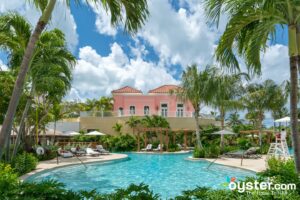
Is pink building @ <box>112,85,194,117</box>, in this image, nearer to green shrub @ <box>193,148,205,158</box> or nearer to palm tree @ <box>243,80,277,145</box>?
palm tree @ <box>243,80,277,145</box>

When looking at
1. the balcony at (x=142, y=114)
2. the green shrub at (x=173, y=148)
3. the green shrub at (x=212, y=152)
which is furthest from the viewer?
the balcony at (x=142, y=114)

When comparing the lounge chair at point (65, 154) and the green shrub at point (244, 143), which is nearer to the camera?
the lounge chair at point (65, 154)

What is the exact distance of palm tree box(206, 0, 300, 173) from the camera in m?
6.01

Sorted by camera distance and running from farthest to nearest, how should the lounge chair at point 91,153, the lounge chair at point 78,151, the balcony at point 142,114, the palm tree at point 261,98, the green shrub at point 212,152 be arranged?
the balcony at point 142,114, the palm tree at point 261,98, the lounge chair at point 91,153, the lounge chair at point 78,151, the green shrub at point 212,152

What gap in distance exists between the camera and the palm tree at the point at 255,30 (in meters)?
6.01

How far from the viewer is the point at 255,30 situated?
6.54 m

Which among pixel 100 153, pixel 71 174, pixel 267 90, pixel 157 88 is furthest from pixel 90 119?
pixel 71 174

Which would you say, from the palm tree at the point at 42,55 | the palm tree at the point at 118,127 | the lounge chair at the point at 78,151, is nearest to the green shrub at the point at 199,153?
the lounge chair at the point at 78,151

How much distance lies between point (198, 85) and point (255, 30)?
1773cm

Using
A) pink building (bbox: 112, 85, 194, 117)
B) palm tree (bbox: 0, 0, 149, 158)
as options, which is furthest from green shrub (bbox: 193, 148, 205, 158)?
pink building (bbox: 112, 85, 194, 117)

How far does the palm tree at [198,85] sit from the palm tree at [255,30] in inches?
652

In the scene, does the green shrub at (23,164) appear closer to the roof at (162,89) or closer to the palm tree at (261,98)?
the palm tree at (261,98)

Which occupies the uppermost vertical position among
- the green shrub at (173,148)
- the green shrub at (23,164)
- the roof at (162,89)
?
the roof at (162,89)

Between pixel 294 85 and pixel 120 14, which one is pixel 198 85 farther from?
pixel 120 14
